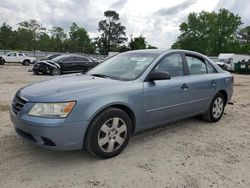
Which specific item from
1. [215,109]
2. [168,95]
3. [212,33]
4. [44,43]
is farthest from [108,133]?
[212,33]

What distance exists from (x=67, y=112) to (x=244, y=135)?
10.7ft

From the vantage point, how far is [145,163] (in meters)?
3.38

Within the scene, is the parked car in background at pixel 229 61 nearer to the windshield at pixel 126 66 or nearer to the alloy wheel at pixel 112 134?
the windshield at pixel 126 66

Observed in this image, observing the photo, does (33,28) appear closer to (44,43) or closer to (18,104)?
(44,43)

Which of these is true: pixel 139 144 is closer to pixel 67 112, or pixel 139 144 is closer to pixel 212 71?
pixel 67 112

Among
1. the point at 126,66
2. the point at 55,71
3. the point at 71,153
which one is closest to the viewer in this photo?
the point at 71,153

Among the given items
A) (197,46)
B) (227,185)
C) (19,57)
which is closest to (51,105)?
(227,185)

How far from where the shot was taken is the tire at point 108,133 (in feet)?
10.7

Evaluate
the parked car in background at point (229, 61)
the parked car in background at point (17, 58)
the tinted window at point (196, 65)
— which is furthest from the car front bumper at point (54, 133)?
the parked car in background at point (229, 61)

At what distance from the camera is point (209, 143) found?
4160mm

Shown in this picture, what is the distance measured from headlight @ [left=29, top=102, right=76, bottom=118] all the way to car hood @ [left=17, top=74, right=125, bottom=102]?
0.06 m

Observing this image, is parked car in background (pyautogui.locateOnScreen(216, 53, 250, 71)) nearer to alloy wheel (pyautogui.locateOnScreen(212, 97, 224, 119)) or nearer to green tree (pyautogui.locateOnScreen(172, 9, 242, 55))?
alloy wheel (pyautogui.locateOnScreen(212, 97, 224, 119))

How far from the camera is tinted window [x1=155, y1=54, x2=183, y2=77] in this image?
418 cm

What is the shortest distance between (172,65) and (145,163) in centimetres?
181
